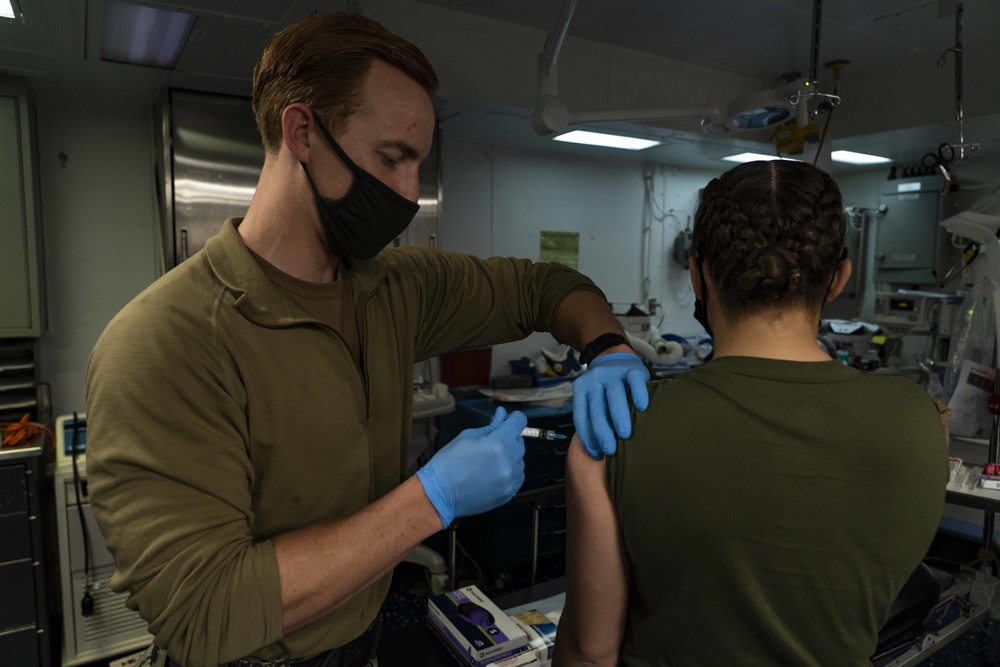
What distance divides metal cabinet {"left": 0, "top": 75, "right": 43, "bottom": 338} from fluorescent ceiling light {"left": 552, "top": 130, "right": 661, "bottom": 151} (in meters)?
2.45

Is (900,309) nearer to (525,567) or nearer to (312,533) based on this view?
(525,567)

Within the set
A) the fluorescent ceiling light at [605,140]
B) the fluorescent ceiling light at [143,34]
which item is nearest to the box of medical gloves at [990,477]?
the fluorescent ceiling light at [605,140]

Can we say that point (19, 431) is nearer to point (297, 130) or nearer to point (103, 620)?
point (103, 620)

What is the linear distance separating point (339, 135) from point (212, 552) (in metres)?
0.66

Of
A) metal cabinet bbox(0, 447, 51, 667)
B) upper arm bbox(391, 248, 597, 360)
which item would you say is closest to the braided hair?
upper arm bbox(391, 248, 597, 360)

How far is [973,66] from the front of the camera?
321 centimetres

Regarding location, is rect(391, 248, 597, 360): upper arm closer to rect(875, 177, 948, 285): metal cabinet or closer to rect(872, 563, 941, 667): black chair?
rect(872, 563, 941, 667): black chair

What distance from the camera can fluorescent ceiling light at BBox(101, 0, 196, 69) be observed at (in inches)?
76.7

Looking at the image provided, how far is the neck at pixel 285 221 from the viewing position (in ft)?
3.41

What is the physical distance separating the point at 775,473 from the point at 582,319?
2.12 feet

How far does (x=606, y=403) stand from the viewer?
3.26 ft

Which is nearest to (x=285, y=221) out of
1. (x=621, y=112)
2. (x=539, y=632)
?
(x=539, y=632)

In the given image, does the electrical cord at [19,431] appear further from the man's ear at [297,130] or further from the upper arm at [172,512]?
the man's ear at [297,130]

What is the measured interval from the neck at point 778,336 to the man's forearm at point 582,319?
0.45 m
